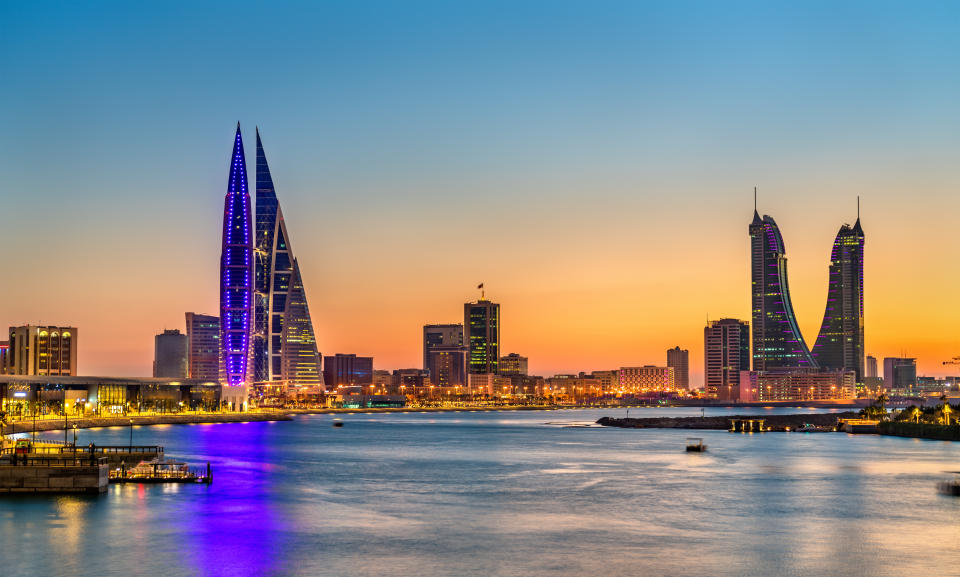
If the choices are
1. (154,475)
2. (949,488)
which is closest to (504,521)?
(154,475)

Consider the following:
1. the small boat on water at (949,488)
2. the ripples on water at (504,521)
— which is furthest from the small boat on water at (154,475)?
the small boat on water at (949,488)

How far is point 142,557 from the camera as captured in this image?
145 feet

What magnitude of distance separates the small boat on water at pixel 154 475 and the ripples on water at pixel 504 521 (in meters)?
2.59

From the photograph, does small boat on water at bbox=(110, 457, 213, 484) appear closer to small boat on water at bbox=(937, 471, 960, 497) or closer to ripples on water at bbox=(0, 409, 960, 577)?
ripples on water at bbox=(0, 409, 960, 577)

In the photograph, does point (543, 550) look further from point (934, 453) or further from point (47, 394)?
point (47, 394)

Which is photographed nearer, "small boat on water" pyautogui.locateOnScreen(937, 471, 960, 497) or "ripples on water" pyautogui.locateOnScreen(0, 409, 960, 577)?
"ripples on water" pyautogui.locateOnScreen(0, 409, 960, 577)

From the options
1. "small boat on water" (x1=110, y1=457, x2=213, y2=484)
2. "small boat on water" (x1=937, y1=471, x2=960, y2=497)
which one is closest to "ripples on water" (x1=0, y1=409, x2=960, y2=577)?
"small boat on water" (x1=937, y1=471, x2=960, y2=497)

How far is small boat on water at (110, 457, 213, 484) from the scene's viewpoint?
2771 inches

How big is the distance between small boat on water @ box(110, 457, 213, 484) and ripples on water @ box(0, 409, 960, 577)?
2.59 m

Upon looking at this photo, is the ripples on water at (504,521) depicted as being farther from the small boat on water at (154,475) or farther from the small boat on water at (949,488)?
the small boat on water at (154,475)

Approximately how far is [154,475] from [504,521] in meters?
27.9

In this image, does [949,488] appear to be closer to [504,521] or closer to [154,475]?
[504,521]

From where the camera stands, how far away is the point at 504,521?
57000 millimetres

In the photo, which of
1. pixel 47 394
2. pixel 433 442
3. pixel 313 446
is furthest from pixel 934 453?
pixel 47 394
